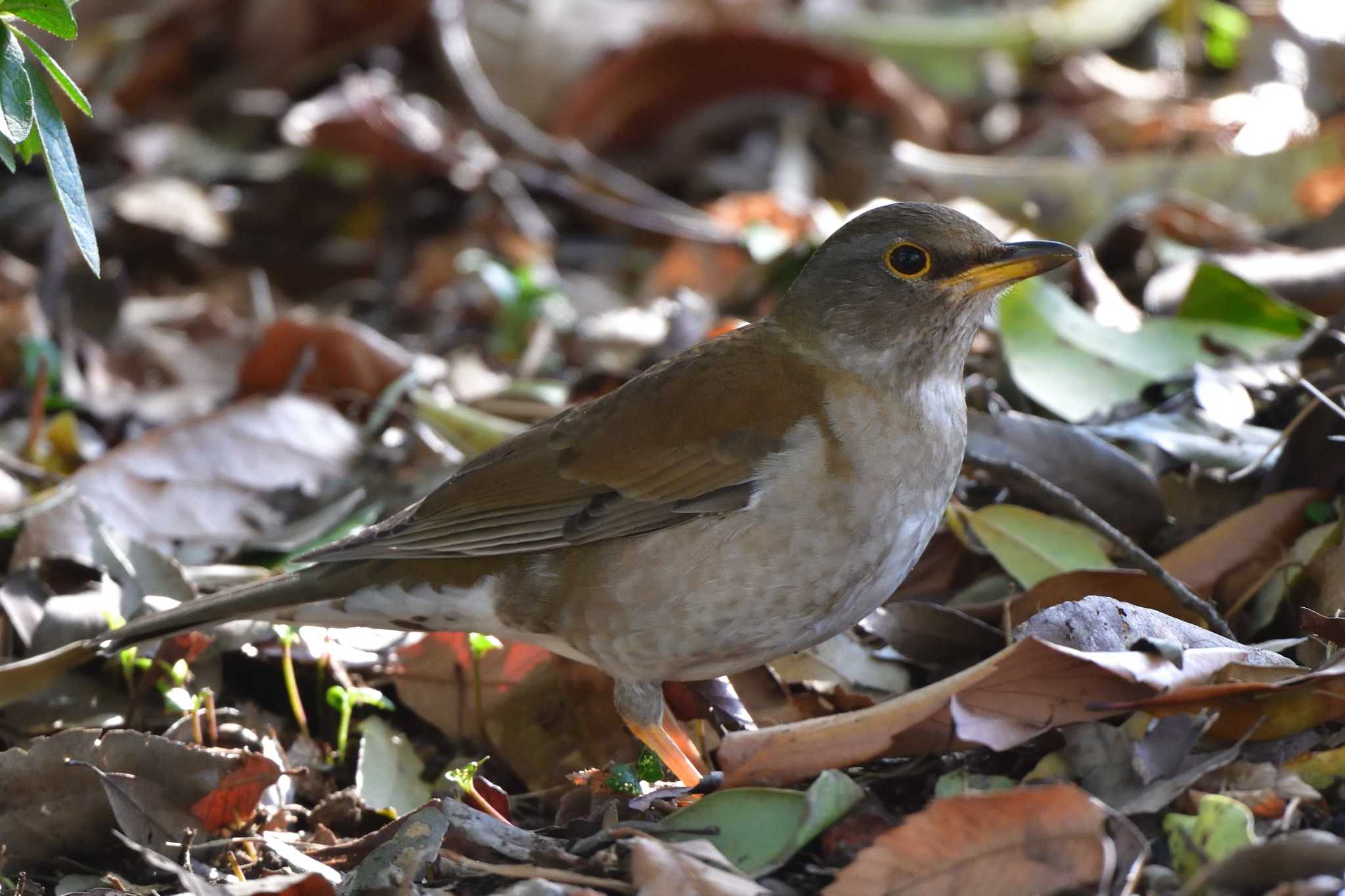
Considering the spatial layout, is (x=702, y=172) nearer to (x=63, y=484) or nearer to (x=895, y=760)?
(x=63, y=484)

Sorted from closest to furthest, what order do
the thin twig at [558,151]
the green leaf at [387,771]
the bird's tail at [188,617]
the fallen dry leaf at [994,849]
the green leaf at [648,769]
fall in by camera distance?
the fallen dry leaf at [994,849]
the green leaf at [648,769]
the green leaf at [387,771]
the bird's tail at [188,617]
the thin twig at [558,151]

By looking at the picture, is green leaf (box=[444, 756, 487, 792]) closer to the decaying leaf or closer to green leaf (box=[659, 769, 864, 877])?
green leaf (box=[659, 769, 864, 877])

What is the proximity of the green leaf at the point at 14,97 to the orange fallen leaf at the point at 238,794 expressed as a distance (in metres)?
1.61

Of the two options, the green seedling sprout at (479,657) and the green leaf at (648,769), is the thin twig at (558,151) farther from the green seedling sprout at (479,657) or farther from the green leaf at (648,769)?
the green leaf at (648,769)

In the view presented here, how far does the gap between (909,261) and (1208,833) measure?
1780 millimetres

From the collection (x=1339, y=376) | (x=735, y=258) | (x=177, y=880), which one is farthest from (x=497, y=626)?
(x=735, y=258)

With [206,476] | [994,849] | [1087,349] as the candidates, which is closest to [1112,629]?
[994,849]

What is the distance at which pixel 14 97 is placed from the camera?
3.11 metres

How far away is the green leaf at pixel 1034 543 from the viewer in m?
4.25

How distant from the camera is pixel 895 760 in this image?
3.61 m

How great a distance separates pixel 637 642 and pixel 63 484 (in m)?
2.38

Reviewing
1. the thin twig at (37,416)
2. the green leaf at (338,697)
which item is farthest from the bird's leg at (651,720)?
the thin twig at (37,416)

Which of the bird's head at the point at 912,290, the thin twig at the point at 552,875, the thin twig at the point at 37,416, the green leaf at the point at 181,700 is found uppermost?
the bird's head at the point at 912,290

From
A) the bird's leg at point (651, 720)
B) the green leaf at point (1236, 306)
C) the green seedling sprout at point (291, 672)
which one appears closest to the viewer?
the bird's leg at point (651, 720)
